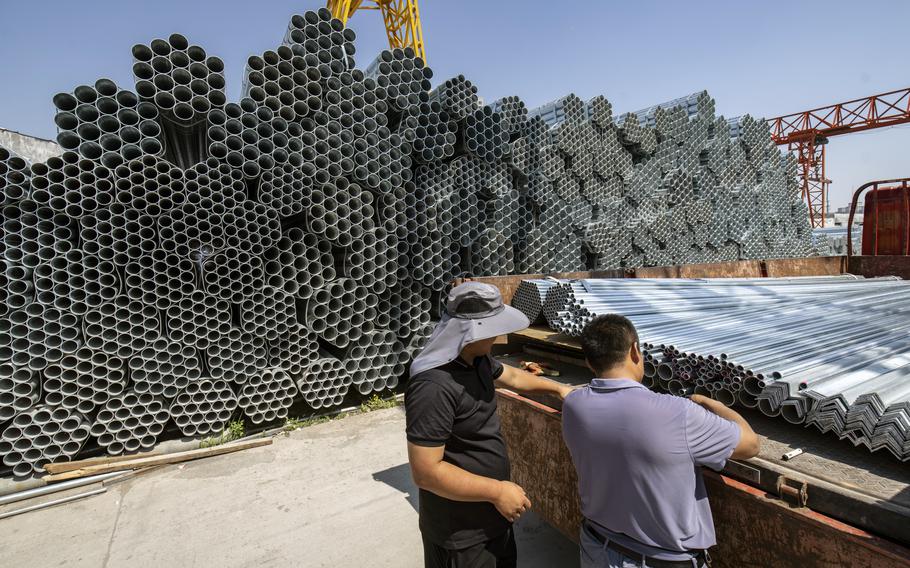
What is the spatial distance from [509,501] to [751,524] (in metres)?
0.88

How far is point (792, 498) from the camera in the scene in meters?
1.56

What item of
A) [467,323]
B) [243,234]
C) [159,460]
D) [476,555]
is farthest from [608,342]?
[159,460]

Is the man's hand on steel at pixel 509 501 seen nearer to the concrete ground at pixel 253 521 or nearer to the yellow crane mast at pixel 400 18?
the concrete ground at pixel 253 521

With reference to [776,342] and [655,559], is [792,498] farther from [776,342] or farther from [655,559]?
[776,342]

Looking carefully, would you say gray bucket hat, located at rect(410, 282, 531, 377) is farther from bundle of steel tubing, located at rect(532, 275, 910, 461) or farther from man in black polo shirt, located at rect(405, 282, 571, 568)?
bundle of steel tubing, located at rect(532, 275, 910, 461)

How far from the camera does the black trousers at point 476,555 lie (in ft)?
6.10

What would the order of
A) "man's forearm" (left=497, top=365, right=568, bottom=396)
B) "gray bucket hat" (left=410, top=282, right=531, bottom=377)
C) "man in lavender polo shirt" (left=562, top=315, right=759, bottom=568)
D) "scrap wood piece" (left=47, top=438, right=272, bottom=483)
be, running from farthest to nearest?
"scrap wood piece" (left=47, top=438, right=272, bottom=483) < "man's forearm" (left=497, top=365, right=568, bottom=396) < "gray bucket hat" (left=410, top=282, right=531, bottom=377) < "man in lavender polo shirt" (left=562, top=315, right=759, bottom=568)

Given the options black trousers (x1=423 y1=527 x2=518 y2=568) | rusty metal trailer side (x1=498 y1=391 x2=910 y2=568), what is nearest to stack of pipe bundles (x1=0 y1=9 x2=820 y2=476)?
rusty metal trailer side (x1=498 y1=391 x2=910 y2=568)

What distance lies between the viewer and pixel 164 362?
15.1 ft

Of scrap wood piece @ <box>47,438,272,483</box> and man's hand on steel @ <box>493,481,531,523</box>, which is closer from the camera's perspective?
man's hand on steel @ <box>493,481,531,523</box>

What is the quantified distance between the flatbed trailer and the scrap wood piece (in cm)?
350

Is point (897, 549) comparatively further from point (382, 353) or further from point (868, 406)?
point (382, 353)

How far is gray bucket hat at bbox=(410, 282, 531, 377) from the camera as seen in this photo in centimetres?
180

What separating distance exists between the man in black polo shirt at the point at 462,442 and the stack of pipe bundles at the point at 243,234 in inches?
94.5
